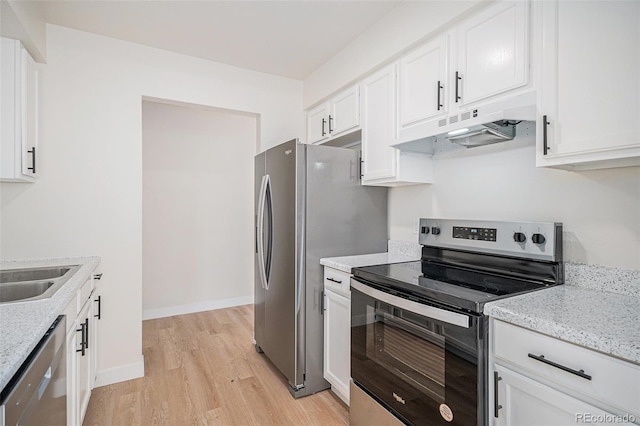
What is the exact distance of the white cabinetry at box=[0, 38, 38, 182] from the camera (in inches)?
75.9

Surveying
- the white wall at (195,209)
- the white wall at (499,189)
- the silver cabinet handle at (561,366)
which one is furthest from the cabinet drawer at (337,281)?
the white wall at (195,209)

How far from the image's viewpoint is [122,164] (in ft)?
8.32

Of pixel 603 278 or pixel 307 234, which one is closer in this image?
pixel 603 278

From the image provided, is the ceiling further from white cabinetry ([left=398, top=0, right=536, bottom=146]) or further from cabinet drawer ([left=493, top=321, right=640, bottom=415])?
cabinet drawer ([left=493, top=321, right=640, bottom=415])

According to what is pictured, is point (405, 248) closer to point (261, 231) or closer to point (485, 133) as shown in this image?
point (485, 133)

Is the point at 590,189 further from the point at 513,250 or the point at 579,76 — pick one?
the point at 579,76

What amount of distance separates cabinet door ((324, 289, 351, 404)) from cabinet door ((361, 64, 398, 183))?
35.6 inches

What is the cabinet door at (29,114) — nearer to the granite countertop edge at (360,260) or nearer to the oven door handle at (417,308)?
the granite countertop edge at (360,260)

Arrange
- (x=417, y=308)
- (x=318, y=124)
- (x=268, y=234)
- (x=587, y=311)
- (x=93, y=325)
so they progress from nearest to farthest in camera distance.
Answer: (x=587, y=311) < (x=417, y=308) < (x=93, y=325) < (x=268, y=234) < (x=318, y=124)

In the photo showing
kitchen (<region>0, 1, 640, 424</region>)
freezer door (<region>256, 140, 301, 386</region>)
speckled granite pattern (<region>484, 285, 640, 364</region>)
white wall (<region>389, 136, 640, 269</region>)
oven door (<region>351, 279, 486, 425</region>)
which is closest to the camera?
speckled granite pattern (<region>484, 285, 640, 364</region>)

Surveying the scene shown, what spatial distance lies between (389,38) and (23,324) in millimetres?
2395

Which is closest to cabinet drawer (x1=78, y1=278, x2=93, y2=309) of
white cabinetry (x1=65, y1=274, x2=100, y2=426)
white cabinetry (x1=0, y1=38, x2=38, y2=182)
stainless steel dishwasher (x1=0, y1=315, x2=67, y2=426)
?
white cabinetry (x1=65, y1=274, x2=100, y2=426)

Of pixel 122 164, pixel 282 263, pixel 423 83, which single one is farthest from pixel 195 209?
pixel 423 83

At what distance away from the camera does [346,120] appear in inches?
106
